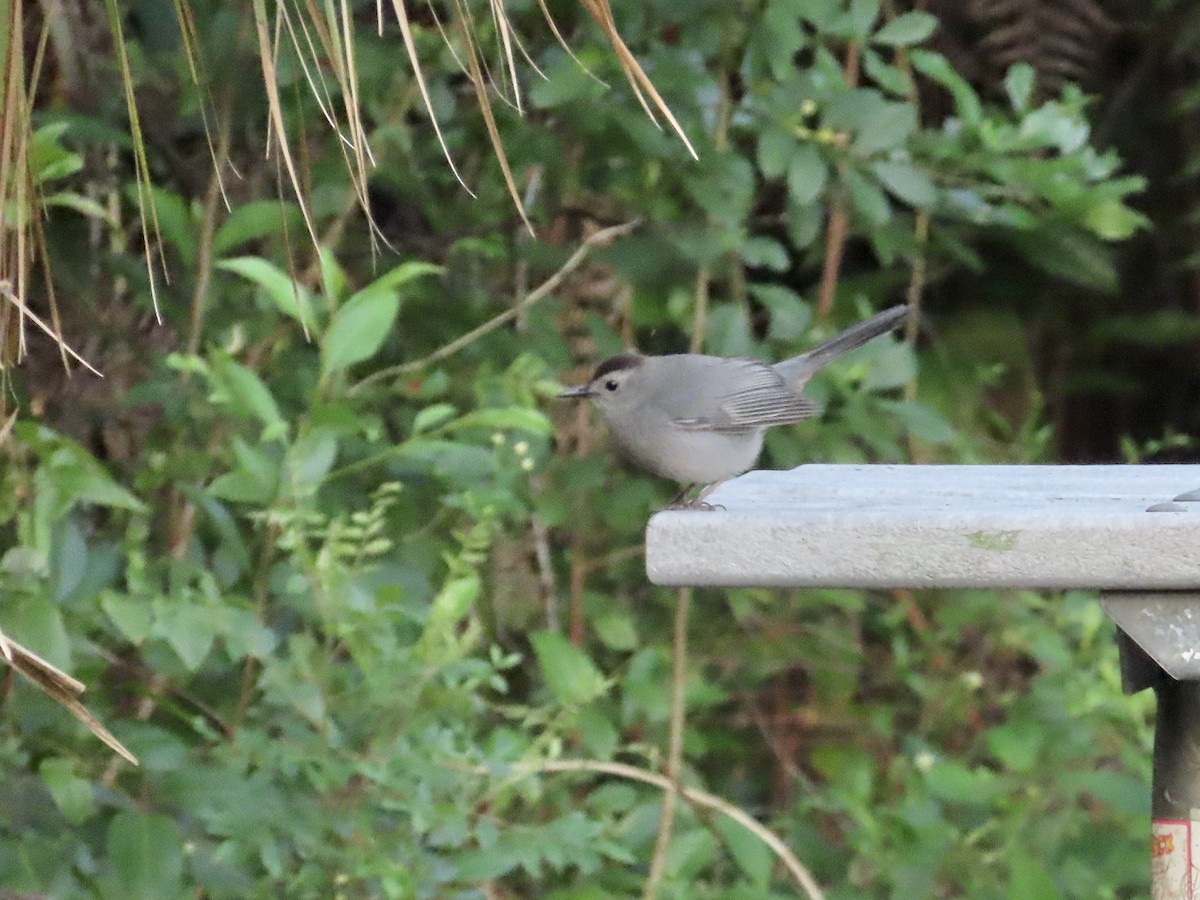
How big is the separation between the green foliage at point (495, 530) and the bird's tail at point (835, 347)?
0.11 meters

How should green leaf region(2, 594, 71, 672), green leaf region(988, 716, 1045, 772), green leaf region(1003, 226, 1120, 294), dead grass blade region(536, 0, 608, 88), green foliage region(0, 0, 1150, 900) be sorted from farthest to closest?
green leaf region(1003, 226, 1120, 294) → green leaf region(988, 716, 1045, 772) → green foliage region(0, 0, 1150, 900) → green leaf region(2, 594, 71, 672) → dead grass blade region(536, 0, 608, 88)

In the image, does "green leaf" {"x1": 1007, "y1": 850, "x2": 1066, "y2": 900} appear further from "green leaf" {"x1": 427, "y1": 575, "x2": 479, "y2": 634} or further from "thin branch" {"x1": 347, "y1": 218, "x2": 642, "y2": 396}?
"thin branch" {"x1": 347, "y1": 218, "x2": 642, "y2": 396}

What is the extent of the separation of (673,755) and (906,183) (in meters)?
1.06

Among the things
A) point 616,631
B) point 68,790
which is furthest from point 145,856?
point 616,631

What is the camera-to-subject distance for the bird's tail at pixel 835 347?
309 cm

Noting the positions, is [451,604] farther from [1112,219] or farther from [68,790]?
[1112,219]

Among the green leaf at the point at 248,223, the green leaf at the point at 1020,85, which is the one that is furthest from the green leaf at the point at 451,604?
the green leaf at the point at 1020,85

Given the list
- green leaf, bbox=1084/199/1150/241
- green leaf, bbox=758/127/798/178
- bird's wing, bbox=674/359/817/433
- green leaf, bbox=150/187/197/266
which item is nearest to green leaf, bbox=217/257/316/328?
green leaf, bbox=150/187/197/266

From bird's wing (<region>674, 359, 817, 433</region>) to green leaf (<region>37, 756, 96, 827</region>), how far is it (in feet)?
3.35

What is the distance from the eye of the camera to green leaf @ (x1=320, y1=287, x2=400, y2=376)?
2.53 m

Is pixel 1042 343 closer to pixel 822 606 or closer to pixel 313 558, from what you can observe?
pixel 822 606

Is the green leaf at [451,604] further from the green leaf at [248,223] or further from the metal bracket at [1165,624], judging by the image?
the metal bracket at [1165,624]

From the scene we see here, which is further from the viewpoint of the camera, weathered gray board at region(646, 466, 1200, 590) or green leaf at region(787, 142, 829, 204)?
green leaf at region(787, 142, 829, 204)

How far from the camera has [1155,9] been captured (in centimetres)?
435
